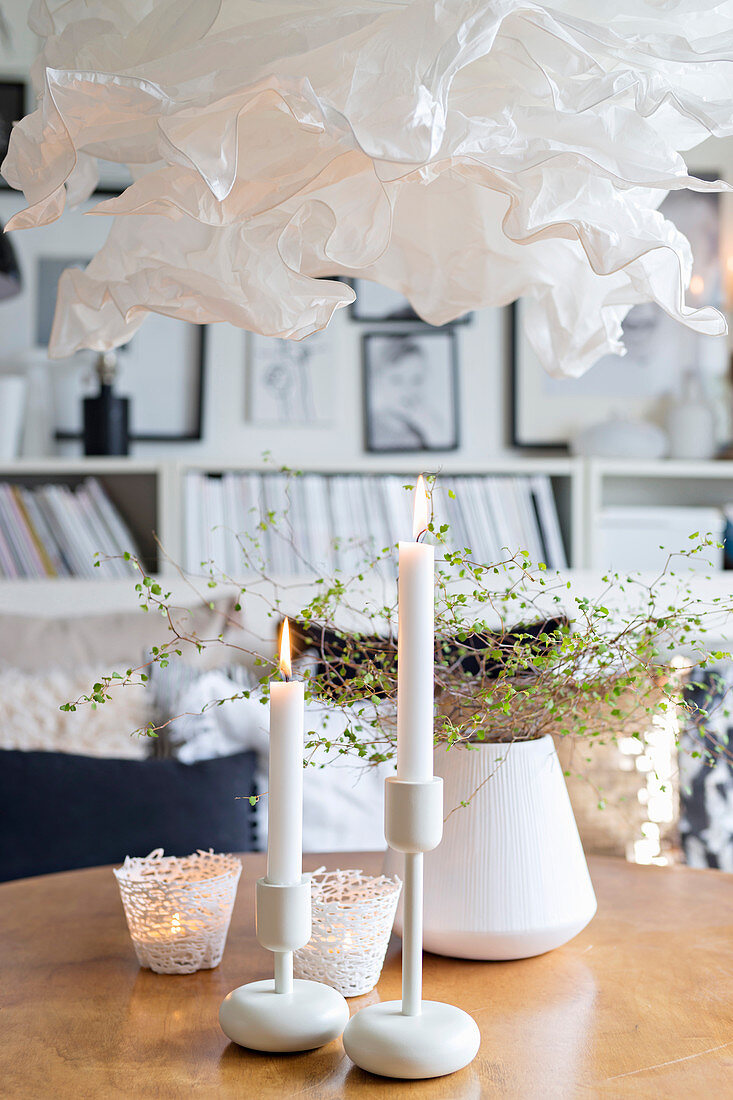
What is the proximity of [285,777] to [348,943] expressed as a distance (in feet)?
0.64

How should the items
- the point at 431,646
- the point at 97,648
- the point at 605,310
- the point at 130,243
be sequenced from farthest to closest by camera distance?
the point at 97,648 → the point at 605,310 → the point at 130,243 → the point at 431,646

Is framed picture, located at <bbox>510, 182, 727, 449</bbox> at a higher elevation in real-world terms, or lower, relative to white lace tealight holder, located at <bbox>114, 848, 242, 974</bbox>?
higher

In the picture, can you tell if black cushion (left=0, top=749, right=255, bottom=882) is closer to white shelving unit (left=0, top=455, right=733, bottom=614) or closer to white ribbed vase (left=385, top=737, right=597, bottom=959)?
white shelving unit (left=0, top=455, right=733, bottom=614)

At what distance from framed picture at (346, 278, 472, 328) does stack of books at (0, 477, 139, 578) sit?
713 mm

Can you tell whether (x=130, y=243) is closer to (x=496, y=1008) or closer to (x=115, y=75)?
(x=115, y=75)

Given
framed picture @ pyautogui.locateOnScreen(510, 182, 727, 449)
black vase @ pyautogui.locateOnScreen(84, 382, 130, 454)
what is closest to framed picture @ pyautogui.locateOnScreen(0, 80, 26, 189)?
black vase @ pyautogui.locateOnScreen(84, 382, 130, 454)

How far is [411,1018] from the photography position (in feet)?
2.17

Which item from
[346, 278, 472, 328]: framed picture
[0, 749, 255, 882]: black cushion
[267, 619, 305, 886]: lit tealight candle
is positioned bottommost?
[0, 749, 255, 882]: black cushion

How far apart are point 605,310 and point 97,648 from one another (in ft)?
3.66

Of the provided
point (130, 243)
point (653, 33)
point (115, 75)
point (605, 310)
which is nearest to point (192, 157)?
point (115, 75)

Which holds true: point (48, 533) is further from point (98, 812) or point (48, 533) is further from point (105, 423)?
point (98, 812)

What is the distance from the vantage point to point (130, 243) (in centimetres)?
87

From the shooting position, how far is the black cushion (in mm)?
1454

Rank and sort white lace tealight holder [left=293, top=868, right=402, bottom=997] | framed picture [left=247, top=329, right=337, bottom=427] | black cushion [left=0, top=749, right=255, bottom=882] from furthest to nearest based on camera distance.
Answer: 1. framed picture [left=247, top=329, right=337, bottom=427]
2. black cushion [left=0, top=749, right=255, bottom=882]
3. white lace tealight holder [left=293, top=868, right=402, bottom=997]
